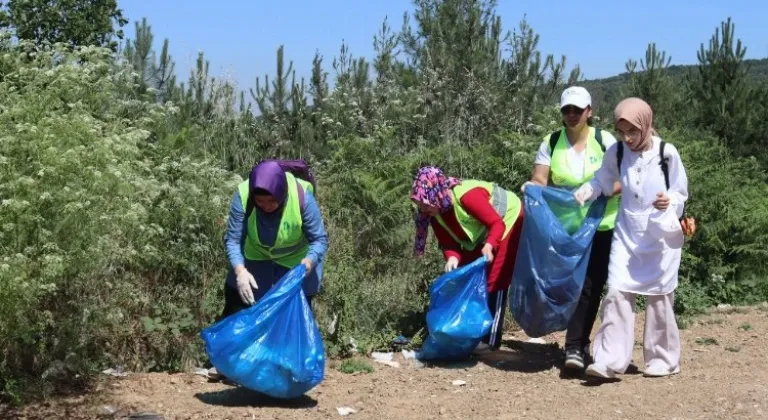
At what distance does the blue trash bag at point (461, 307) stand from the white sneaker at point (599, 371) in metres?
0.77

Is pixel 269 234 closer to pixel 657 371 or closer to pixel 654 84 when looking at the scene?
pixel 657 371

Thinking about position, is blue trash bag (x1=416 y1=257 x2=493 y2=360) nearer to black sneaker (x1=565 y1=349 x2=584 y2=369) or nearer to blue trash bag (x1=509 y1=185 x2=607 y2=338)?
blue trash bag (x1=509 y1=185 x2=607 y2=338)

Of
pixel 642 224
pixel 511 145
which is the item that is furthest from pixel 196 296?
pixel 511 145

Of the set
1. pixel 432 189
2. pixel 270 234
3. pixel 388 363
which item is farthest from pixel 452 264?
pixel 270 234

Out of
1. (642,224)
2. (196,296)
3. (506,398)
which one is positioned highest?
(642,224)

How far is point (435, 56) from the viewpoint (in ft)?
40.7

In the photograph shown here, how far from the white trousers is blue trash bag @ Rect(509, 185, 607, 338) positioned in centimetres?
25

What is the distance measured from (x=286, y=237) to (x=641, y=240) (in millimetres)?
2007

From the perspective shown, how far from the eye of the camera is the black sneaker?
598 cm

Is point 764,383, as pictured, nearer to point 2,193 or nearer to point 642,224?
point 642,224

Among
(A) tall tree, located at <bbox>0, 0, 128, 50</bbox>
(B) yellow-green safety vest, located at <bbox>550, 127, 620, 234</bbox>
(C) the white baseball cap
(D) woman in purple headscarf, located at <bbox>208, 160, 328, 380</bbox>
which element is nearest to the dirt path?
(D) woman in purple headscarf, located at <bbox>208, 160, 328, 380</bbox>

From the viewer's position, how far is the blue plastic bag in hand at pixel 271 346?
5121mm

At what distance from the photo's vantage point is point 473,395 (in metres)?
5.74

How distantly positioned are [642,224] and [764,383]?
1196 millimetres
